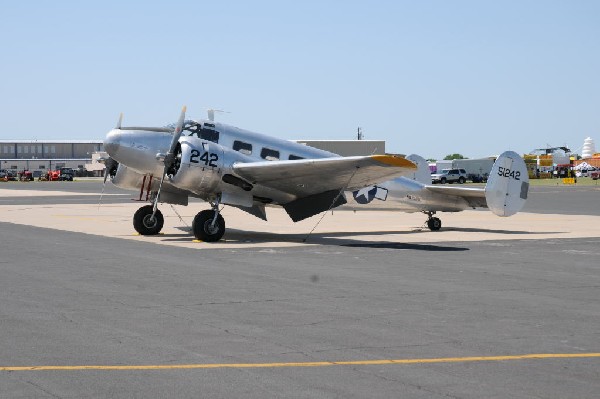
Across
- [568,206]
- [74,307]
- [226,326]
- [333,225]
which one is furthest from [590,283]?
[568,206]

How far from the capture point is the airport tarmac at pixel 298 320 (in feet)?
27.3

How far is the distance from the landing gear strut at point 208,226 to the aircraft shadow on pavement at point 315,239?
1.14 feet

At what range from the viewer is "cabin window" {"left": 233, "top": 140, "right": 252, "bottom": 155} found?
27.5 metres

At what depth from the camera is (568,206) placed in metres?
52.4

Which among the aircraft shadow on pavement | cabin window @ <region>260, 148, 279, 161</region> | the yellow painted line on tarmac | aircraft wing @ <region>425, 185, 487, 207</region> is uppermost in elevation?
cabin window @ <region>260, 148, 279, 161</region>

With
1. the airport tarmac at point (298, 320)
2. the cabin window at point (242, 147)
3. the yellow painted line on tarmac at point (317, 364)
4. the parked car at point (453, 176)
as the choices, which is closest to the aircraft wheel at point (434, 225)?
the airport tarmac at point (298, 320)

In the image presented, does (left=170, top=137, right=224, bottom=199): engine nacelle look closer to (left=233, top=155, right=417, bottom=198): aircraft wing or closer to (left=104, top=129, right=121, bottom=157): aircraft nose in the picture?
(left=233, top=155, right=417, bottom=198): aircraft wing

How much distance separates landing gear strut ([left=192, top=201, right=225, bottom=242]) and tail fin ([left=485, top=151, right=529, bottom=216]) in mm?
9253

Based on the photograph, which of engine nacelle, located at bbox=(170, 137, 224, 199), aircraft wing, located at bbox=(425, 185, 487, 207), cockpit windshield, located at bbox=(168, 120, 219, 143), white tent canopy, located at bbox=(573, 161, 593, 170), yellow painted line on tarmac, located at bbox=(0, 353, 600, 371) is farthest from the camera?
white tent canopy, located at bbox=(573, 161, 593, 170)

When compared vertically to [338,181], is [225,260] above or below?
below

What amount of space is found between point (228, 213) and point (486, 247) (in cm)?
2029

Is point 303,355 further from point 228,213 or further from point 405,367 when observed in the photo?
point 228,213

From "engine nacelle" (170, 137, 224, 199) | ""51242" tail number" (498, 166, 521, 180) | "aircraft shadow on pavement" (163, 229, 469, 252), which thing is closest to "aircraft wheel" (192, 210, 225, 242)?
"aircraft shadow on pavement" (163, 229, 469, 252)

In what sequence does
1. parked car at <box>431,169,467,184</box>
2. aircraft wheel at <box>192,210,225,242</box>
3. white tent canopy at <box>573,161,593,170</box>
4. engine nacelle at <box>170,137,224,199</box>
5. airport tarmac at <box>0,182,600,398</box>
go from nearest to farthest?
airport tarmac at <box>0,182,600,398</box> < engine nacelle at <box>170,137,224,199</box> < aircraft wheel at <box>192,210,225,242</box> < parked car at <box>431,169,467,184</box> < white tent canopy at <box>573,161,593,170</box>
